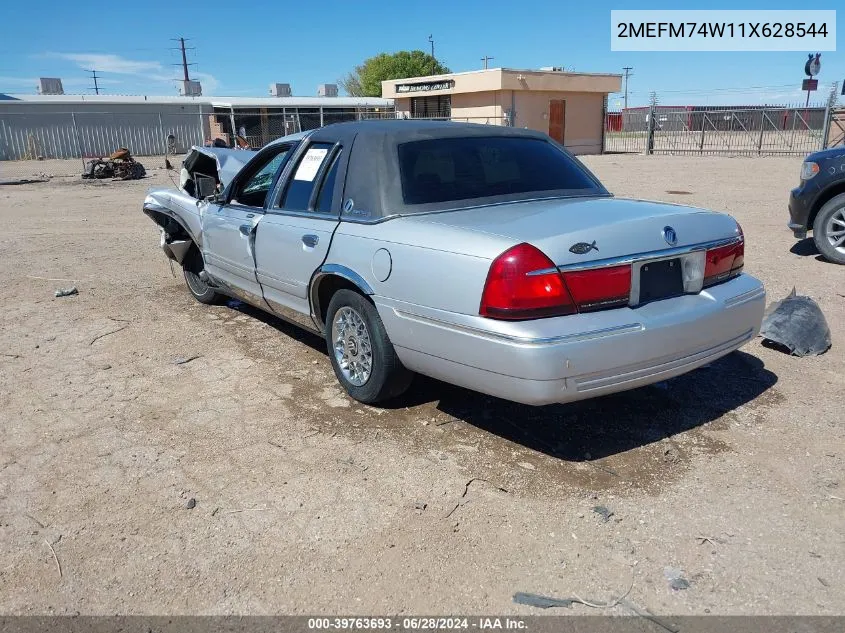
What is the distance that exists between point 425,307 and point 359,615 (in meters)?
1.47

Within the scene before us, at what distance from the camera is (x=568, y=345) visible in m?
3.04

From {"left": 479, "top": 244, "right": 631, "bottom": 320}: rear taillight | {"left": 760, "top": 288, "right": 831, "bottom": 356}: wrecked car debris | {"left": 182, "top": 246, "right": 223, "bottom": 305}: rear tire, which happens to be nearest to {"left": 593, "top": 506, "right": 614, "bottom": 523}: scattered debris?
{"left": 479, "top": 244, "right": 631, "bottom": 320}: rear taillight

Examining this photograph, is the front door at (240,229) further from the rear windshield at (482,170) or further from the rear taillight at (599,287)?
the rear taillight at (599,287)

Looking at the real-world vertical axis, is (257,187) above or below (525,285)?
above

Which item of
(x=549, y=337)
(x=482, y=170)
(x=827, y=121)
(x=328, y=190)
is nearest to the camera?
(x=549, y=337)

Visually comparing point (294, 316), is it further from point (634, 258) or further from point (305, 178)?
point (634, 258)

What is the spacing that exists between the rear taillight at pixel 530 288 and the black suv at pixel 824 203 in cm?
568

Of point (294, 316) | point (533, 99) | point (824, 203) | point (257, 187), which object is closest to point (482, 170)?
point (294, 316)

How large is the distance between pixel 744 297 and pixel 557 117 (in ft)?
101

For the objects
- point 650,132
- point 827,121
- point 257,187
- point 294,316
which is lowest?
point 294,316

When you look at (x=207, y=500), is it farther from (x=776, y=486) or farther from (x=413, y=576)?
(x=776, y=486)

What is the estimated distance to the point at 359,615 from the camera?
8.15ft

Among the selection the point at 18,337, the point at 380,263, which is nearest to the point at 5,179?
the point at 18,337

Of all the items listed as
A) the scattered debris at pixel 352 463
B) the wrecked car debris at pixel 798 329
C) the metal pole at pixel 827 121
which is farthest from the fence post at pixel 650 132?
the scattered debris at pixel 352 463
